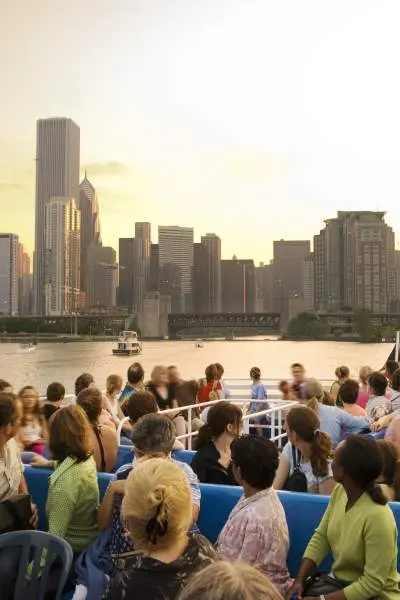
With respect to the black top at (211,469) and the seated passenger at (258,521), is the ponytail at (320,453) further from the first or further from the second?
the seated passenger at (258,521)

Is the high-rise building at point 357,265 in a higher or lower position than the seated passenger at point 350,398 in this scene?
higher

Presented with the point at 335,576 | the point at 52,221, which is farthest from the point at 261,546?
the point at 52,221

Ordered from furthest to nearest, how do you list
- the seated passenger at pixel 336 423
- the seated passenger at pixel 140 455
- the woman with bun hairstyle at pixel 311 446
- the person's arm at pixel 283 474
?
the seated passenger at pixel 336 423 < the person's arm at pixel 283 474 < the woman with bun hairstyle at pixel 311 446 < the seated passenger at pixel 140 455

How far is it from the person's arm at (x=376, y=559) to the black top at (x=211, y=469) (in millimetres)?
1230

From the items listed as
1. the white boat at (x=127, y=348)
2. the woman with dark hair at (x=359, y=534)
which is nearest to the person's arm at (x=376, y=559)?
the woman with dark hair at (x=359, y=534)

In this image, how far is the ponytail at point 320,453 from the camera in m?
3.05

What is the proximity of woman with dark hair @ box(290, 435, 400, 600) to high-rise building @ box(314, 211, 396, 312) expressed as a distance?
13227 cm

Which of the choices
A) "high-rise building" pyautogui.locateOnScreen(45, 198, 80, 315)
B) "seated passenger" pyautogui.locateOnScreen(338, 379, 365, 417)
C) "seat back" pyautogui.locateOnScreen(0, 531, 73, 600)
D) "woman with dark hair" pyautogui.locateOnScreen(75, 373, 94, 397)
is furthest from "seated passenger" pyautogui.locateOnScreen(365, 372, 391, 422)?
"high-rise building" pyautogui.locateOnScreen(45, 198, 80, 315)

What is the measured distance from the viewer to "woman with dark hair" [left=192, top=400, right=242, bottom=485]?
3375 millimetres

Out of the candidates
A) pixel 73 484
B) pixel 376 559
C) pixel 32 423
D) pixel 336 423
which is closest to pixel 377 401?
pixel 336 423

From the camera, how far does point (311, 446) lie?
3.06 metres

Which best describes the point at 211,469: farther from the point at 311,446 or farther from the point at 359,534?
the point at 359,534

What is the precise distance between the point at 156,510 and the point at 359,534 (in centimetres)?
99

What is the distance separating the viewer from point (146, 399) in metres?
3.67
